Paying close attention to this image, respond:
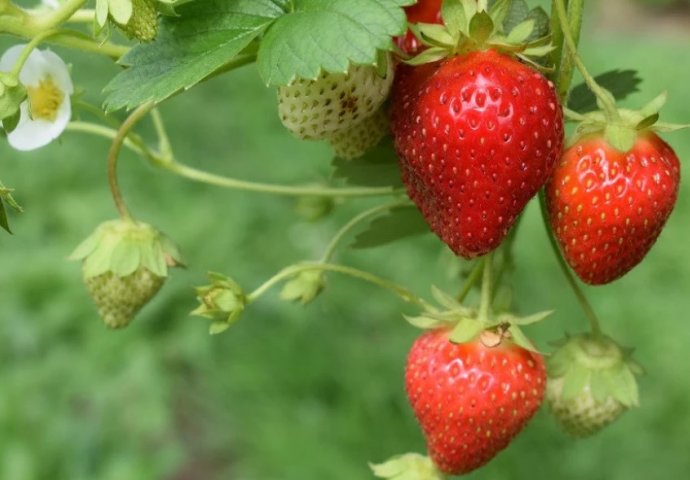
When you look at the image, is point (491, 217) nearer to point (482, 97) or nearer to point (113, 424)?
point (482, 97)

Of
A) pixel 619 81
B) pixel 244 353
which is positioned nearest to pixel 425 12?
pixel 619 81

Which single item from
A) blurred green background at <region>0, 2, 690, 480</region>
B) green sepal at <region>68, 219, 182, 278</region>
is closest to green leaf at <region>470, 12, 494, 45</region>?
green sepal at <region>68, 219, 182, 278</region>

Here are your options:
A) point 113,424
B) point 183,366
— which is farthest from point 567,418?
point 183,366

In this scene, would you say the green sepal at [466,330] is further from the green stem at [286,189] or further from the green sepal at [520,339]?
the green stem at [286,189]

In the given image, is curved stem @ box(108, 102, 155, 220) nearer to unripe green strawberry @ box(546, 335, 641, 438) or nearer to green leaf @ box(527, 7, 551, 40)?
green leaf @ box(527, 7, 551, 40)

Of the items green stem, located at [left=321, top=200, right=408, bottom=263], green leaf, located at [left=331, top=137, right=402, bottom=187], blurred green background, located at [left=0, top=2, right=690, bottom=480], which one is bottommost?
blurred green background, located at [left=0, top=2, right=690, bottom=480]

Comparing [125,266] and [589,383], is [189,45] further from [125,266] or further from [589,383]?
[589,383]

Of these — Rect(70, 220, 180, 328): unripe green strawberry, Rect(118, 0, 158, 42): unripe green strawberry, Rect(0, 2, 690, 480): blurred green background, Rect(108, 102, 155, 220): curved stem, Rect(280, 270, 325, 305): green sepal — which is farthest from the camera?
Rect(0, 2, 690, 480): blurred green background
